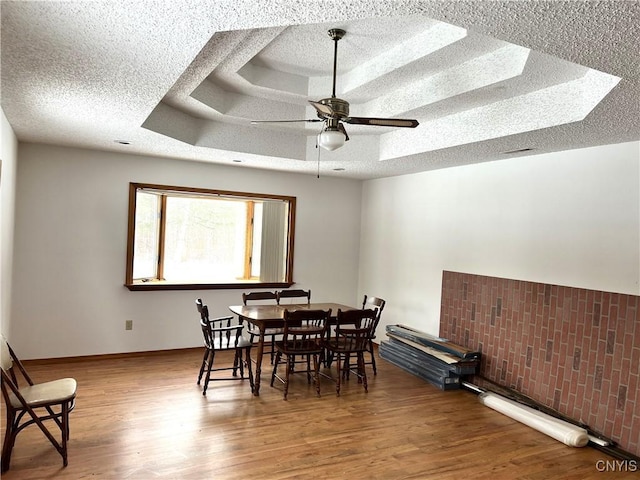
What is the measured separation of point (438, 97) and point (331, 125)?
1.03 meters

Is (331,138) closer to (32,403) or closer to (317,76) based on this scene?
(317,76)

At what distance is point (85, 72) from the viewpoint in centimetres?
257

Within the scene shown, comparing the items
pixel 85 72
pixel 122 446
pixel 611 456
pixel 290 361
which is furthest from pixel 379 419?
pixel 85 72

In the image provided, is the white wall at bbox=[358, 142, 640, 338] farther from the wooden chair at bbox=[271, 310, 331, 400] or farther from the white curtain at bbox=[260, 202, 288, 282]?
the wooden chair at bbox=[271, 310, 331, 400]

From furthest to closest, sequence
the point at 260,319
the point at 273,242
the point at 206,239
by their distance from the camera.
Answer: the point at 273,242, the point at 206,239, the point at 260,319

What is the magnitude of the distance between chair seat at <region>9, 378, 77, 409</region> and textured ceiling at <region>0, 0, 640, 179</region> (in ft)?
6.39

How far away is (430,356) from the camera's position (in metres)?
4.81

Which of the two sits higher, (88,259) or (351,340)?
(88,259)

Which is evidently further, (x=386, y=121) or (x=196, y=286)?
(x=196, y=286)

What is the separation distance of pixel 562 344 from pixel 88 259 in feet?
16.3

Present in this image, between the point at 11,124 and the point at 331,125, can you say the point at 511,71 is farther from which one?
the point at 11,124

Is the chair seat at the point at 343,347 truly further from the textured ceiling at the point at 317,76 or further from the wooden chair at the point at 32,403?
the wooden chair at the point at 32,403

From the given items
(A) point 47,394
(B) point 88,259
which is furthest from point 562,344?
(B) point 88,259

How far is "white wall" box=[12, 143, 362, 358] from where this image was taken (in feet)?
15.9
